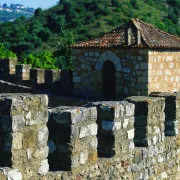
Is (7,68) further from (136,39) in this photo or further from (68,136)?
(68,136)

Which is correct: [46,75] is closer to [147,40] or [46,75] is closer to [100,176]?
[147,40]

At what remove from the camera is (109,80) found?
13.8m

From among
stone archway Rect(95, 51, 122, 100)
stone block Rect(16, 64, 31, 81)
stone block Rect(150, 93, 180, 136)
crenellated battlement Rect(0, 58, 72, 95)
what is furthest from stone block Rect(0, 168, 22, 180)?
stone block Rect(16, 64, 31, 81)

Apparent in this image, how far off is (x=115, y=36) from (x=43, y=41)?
45.9 m

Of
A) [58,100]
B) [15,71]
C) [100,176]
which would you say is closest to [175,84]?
[58,100]

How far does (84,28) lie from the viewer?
59.5m

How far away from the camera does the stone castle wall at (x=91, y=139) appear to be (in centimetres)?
448

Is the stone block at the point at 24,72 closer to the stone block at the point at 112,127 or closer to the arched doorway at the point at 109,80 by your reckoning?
the arched doorway at the point at 109,80

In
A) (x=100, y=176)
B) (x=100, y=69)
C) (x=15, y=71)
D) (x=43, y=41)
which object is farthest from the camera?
(x=43, y=41)

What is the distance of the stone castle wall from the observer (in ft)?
14.7

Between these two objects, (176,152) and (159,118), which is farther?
(176,152)

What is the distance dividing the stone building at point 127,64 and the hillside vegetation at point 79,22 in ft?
119

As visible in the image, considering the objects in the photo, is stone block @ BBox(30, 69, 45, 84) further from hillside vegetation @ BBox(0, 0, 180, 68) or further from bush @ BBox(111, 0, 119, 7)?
bush @ BBox(111, 0, 119, 7)

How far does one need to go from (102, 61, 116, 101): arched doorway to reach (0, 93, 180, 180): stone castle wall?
6.03 m
